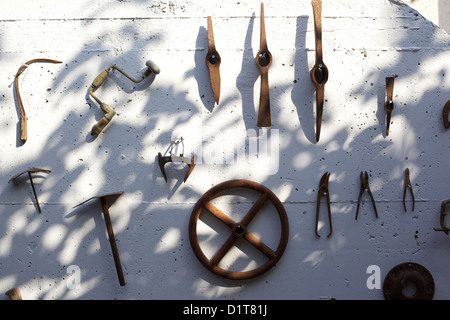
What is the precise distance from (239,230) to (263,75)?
991 millimetres

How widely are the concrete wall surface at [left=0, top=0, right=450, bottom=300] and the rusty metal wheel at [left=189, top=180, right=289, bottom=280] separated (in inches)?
2.5

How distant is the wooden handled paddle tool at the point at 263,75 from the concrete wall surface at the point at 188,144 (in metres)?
0.05

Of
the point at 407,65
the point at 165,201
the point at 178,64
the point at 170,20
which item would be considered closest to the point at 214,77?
the point at 178,64

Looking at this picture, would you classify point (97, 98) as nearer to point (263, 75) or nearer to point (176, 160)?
point (176, 160)

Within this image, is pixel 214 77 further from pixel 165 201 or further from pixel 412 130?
pixel 412 130

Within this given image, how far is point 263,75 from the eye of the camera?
114 inches

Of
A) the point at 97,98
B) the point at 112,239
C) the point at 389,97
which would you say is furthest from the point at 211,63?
the point at 112,239

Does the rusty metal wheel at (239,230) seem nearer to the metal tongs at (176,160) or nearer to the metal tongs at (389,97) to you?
the metal tongs at (176,160)

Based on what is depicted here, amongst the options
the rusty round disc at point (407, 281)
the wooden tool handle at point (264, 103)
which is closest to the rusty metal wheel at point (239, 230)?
the wooden tool handle at point (264, 103)

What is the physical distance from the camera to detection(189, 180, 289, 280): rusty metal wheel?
9.48ft

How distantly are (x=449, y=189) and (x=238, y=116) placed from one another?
1451mm

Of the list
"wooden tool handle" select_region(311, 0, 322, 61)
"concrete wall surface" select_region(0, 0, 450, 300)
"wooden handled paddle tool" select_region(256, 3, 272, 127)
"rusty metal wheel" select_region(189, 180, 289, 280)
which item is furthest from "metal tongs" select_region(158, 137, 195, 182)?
"wooden tool handle" select_region(311, 0, 322, 61)

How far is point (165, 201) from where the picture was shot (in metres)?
2.96

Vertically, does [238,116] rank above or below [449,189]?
above
